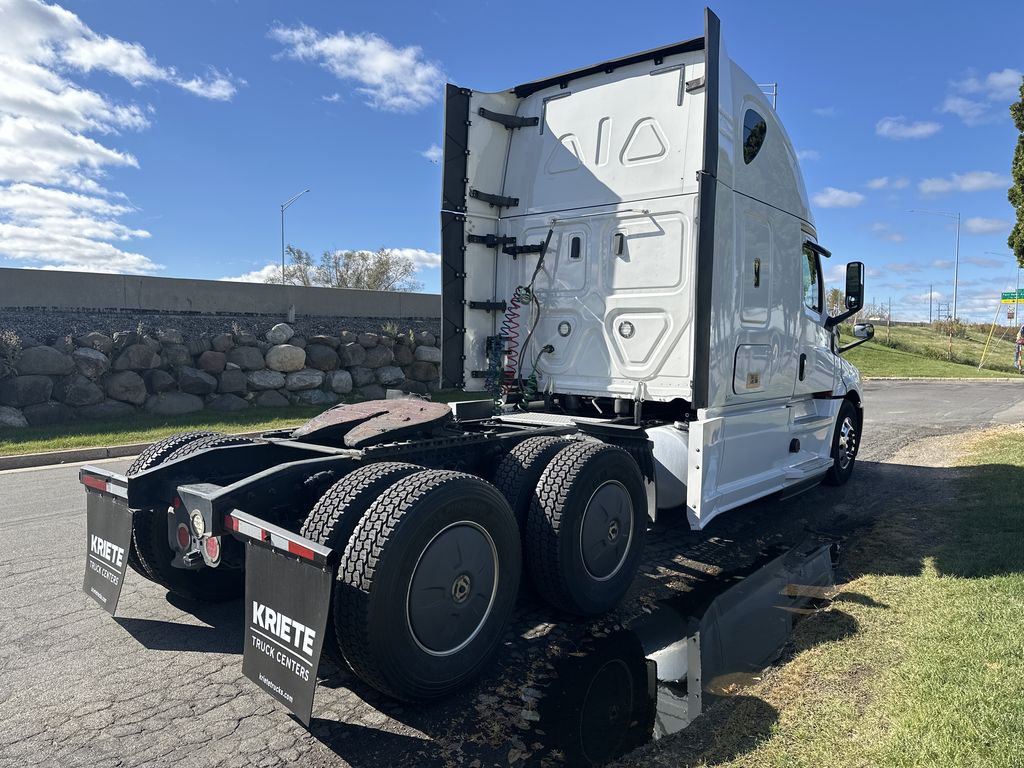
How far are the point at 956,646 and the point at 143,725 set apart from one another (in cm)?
388

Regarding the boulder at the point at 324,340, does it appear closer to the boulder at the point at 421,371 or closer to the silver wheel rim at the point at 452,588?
the boulder at the point at 421,371

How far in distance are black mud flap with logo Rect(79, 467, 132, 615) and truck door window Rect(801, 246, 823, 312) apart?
19.4ft

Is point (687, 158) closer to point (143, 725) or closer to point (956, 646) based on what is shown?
point (956, 646)

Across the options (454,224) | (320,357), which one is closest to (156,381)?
(320,357)

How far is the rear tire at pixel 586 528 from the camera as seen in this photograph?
12.7 feet

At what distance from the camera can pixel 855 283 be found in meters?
7.03

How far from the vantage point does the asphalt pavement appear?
280 cm

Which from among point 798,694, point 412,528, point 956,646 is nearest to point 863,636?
point 956,646

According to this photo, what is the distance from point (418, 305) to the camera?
1650 centimetres

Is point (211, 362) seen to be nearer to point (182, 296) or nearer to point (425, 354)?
point (182, 296)

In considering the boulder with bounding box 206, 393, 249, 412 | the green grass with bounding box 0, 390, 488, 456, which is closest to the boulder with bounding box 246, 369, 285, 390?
the boulder with bounding box 206, 393, 249, 412

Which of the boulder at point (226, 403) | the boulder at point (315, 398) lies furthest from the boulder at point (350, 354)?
the boulder at point (226, 403)

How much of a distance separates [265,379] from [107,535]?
9868 mm

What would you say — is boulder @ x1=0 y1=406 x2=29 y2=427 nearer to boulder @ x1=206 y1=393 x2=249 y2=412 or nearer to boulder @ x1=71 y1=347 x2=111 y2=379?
boulder @ x1=71 y1=347 x2=111 y2=379
